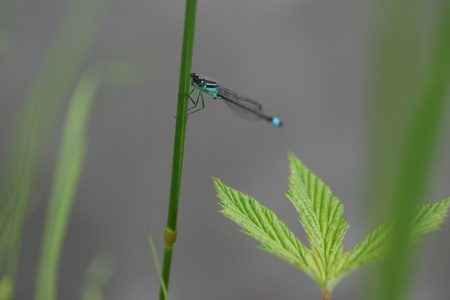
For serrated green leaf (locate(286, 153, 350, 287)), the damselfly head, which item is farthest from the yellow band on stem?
the damselfly head

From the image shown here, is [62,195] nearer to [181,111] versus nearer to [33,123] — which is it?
[33,123]

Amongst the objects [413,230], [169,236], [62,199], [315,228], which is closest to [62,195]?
[62,199]

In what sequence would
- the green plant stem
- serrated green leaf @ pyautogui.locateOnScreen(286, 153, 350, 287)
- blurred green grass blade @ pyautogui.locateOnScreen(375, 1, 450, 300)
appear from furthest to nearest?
serrated green leaf @ pyautogui.locateOnScreen(286, 153, 350, 287), the green plant stem, blurred green grass blade @ pyautogui.locateOnScreen(375, 1, 450, 300)

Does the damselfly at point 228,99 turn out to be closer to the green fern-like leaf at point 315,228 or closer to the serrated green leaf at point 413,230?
the green fern-like leaf at point 315,228

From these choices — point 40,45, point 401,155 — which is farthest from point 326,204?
point 40,45

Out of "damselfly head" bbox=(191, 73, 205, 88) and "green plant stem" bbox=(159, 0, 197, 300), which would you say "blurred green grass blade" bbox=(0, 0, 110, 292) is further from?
"green plant stem" bbox=(159, 0, 197, 300)

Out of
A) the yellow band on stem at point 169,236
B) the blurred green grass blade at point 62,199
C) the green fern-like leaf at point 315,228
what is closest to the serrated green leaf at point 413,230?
the green fern-like leaf at point 315,228

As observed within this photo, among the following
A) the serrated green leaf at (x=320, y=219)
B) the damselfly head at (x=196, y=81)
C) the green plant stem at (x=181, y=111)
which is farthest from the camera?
the damselfly head at (x=196, y=81)
